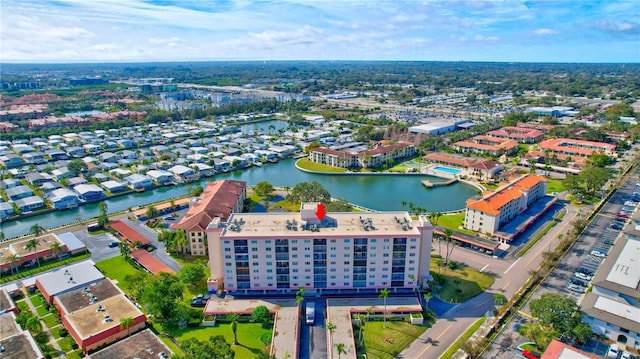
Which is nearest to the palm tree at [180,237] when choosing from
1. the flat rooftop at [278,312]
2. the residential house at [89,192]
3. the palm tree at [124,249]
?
the palm tree at [124,249]

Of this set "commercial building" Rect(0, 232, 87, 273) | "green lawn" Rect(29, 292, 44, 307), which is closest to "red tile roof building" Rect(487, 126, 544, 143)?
"commercial building" Rect(0, 232, 87, 273)

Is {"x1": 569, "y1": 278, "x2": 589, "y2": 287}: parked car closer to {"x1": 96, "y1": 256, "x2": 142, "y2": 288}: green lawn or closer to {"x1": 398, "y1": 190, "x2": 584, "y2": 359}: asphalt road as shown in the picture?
{"x1": 398, "y1": 190, "x2": 584, "y2": 359}: asphalt road

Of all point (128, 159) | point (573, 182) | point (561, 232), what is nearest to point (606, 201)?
point (573, 182)

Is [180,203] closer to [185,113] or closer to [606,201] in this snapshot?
[606,201]

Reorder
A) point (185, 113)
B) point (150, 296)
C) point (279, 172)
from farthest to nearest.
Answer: point (185, 113)
point (279, 172)
point (150, 296)

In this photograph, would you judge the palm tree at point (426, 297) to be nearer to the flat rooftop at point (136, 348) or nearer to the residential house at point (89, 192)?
the flat rooftop at point (136, 348)
